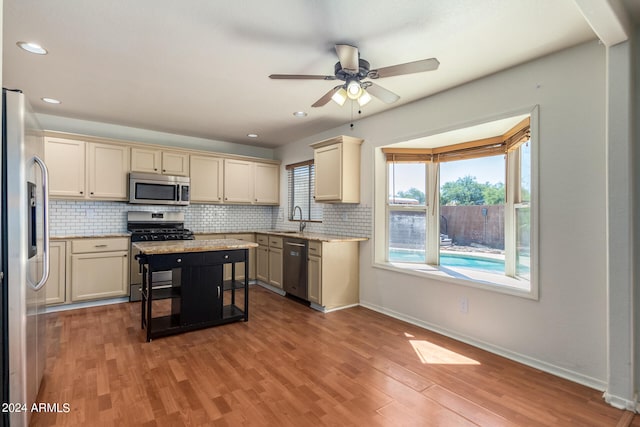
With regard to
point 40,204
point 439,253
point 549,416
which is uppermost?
point 40,204

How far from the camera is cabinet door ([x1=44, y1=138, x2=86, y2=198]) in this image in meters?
4.07

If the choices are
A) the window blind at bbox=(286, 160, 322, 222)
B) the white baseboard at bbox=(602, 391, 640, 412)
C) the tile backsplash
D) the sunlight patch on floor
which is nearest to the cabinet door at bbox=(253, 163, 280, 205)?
the window blind at bbox=(286, 160, 322, 222)

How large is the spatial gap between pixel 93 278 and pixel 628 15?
221 inches

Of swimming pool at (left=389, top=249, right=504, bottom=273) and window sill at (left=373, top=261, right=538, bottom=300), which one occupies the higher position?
swimming pool at (left=389, top=249, right=504, bottom=273)

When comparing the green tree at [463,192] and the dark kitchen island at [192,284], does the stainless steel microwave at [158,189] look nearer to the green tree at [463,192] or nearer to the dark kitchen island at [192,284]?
the dark kitchen island at [192,284]

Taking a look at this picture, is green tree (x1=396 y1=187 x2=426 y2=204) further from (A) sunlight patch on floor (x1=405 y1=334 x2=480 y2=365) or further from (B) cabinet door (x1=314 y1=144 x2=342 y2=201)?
(A) sunlight patch on floor (x1=405 y1=334 x2=480 y2=365)

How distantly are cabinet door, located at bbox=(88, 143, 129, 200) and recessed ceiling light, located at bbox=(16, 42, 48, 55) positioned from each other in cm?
194

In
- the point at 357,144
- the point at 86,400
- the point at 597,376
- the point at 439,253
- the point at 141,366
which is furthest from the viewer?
the point at 357,144

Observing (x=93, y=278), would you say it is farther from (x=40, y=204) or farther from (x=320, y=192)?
(x=320, y=192)

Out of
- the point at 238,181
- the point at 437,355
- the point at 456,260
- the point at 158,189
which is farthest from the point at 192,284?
the point at 456,260

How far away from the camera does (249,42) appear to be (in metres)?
2.40

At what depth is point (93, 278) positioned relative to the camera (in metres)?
4.17

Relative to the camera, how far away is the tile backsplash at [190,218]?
171 inches

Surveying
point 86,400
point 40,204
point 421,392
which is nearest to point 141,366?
point 86,400
